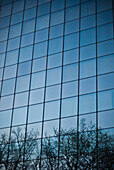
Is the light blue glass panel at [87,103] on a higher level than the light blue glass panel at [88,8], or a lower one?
lower

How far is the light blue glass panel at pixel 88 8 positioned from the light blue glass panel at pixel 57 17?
9.22 feet

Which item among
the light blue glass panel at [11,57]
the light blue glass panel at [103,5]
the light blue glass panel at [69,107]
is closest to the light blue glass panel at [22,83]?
the light blue glass panel at [11,57]

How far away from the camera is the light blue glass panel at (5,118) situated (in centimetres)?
4481

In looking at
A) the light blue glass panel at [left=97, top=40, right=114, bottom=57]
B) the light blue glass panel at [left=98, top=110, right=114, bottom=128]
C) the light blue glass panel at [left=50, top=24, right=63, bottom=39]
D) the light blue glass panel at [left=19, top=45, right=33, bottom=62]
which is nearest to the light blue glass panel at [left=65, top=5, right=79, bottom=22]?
the light blue glass panel at [left=50, top=24, right=63, bottom=39]

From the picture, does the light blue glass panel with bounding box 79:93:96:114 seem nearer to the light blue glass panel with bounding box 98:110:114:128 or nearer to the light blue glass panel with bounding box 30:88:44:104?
the light blue glass panel with bounding box 98:110:114:128

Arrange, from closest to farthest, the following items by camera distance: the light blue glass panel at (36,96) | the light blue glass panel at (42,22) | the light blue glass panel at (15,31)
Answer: the light blue glass panel at (36,96) < the light blue glass panel at (42,22) < the light blue glass panel at (15,31)

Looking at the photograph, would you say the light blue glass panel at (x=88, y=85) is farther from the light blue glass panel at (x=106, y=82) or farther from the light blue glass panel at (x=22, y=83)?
the light blue glass panel at (x=22, y=83)

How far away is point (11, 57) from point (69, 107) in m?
12.1

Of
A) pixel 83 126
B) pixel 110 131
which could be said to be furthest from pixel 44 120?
pixel 110 131

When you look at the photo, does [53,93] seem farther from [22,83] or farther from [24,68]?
[24,68]

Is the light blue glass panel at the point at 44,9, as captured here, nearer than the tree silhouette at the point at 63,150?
No

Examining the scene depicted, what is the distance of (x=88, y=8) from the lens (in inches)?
1853

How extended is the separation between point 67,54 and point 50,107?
6559mm

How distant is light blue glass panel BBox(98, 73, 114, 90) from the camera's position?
4069cm
